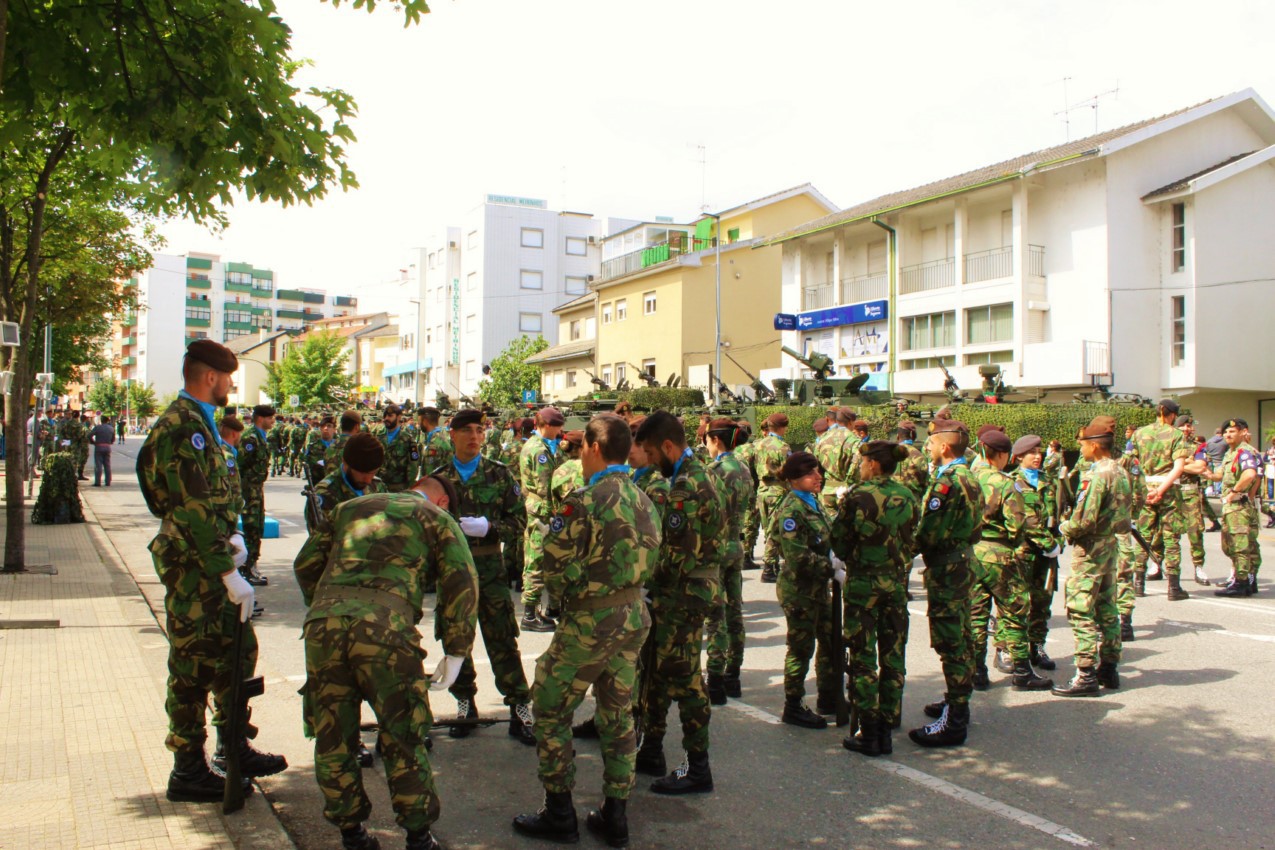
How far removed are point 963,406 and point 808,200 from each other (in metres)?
24.5

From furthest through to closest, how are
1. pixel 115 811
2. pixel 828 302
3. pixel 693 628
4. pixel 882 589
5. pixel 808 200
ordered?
pixel 808 200 < pixel 828 302 < pixel 882 589 < pixel 693 628 < pixel 115 811

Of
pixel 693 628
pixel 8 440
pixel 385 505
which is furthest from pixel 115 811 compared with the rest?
pixel 8 440

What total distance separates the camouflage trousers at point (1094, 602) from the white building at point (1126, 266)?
64.5 feet

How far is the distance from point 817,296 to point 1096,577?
31.3 m

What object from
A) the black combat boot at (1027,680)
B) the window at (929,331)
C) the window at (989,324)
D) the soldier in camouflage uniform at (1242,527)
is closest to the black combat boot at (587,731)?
the black combat boot at (1027,680)

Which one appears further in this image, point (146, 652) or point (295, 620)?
point (295, 620)

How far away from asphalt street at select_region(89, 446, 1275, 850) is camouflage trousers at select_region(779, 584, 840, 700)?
29 centimetres

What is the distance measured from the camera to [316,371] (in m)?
66.4

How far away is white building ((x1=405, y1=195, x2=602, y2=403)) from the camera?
6034 centimetres

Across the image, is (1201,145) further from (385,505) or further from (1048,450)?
(385,505)

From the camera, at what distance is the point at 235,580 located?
4.52 m

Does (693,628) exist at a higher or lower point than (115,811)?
higher

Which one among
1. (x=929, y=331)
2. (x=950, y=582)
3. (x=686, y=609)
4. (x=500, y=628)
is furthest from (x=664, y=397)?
(x=686, y=609)

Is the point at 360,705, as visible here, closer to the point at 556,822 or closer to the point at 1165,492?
the point at 556,822
